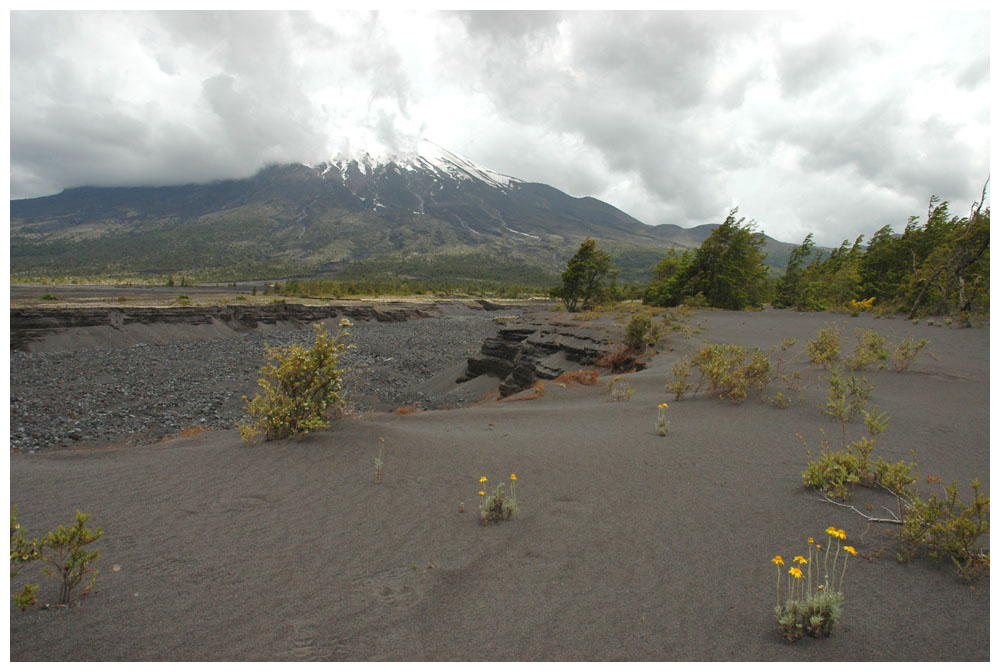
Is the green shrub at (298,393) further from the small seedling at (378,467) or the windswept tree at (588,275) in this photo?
the windswept tree at (588,275)

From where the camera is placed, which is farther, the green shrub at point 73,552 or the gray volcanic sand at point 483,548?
the green shrub at point 73,552

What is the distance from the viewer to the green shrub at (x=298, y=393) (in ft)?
17.7

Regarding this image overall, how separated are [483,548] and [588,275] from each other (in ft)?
109

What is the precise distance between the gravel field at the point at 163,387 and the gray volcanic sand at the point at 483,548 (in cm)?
431

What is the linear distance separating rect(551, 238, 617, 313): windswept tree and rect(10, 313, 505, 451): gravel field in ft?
41.1

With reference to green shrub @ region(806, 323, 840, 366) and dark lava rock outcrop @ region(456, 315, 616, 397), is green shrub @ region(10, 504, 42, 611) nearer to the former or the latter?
green shrub @ region(806, 323, 840, 366)

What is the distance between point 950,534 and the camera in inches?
106

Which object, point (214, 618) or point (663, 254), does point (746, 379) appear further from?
point (663, 254)

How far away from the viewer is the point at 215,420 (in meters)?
11.5

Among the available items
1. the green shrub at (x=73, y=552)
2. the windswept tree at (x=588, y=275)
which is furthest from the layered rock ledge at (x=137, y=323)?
the green shrub at (x=73, y=552)

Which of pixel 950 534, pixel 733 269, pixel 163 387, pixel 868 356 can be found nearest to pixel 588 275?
pixel 733 269

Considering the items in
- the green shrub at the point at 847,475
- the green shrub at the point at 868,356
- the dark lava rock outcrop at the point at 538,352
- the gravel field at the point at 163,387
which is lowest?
the gravel field at the point at 163,387

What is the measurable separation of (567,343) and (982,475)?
11.0 metres

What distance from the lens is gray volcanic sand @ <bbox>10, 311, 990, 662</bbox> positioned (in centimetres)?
222
